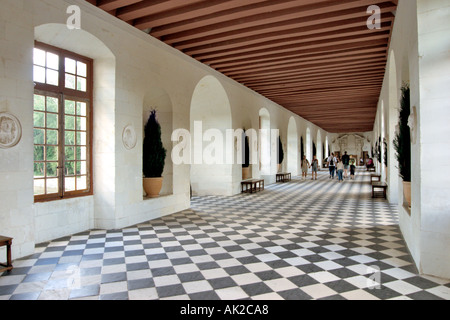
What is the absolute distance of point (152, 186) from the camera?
6.26 m

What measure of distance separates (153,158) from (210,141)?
3.50 metres

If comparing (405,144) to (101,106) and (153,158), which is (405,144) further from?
(101,106)

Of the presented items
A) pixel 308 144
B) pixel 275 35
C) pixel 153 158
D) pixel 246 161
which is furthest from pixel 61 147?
pixel 308 144

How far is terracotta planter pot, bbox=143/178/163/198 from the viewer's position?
6.24m

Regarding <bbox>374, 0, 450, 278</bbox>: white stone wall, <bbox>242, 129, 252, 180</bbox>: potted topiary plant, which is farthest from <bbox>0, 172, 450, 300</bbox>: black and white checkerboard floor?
<bbox>242, 129, 252, 180</bbox>: potted topiary plant

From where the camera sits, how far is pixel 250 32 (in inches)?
229

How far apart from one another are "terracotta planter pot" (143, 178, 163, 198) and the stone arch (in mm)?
3293

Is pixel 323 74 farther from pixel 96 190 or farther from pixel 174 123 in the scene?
pixel 96 190

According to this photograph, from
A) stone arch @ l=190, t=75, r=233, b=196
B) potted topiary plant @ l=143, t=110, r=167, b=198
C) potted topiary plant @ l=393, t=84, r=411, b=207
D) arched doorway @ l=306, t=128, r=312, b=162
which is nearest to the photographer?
potted topiary plant @ l=393, t=84, r=411, b=207

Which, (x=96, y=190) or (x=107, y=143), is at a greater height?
(x=107, y=143)

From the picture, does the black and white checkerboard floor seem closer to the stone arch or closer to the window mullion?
the window mullion

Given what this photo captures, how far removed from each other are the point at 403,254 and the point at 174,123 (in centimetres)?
480

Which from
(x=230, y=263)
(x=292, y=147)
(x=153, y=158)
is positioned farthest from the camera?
(x=292, y=147)
